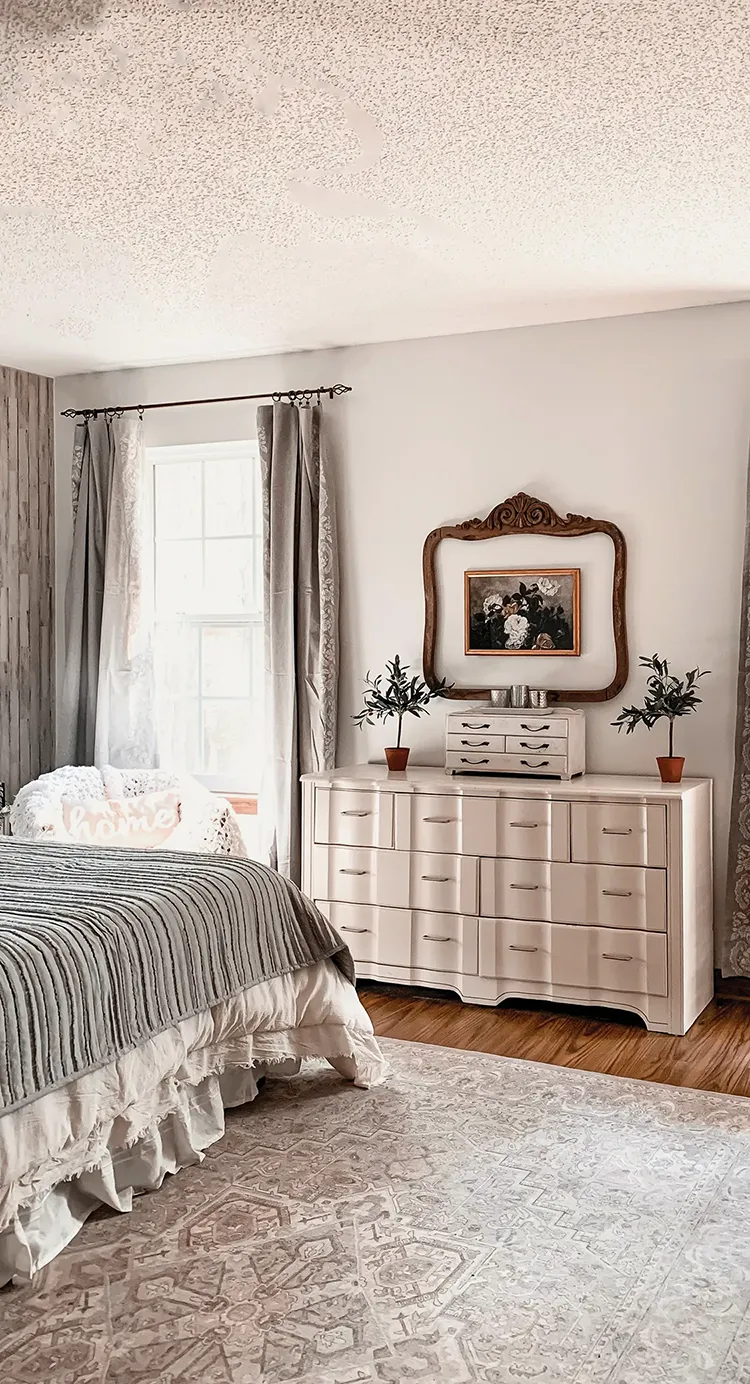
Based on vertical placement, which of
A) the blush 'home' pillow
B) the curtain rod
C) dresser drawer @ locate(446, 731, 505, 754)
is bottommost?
the blush 'home' pillow

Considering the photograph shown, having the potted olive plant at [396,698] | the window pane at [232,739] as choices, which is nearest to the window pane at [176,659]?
the window pane at [232,739]

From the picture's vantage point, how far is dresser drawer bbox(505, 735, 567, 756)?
4492 mm

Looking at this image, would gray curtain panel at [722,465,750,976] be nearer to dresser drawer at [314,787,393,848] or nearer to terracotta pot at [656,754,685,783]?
terracotta pot at [656,754,685,783]

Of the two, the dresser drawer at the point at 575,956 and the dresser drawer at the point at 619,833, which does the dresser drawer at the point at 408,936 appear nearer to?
the dresser drawer at the point at 575,956

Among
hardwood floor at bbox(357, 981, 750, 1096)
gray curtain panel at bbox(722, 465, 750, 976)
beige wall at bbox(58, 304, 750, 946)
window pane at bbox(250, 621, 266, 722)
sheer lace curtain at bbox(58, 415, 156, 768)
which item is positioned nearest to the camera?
hardwood floor at bbox(357, 981, 750, 1096)

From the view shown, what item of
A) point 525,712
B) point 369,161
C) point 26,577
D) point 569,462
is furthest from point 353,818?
point 369,161

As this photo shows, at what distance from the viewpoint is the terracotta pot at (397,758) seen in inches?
192

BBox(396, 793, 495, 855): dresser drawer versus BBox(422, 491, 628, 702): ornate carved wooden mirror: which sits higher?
BBox(422, 491, 628, 702): ornate carved wooden mirror

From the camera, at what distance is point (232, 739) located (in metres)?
5.64

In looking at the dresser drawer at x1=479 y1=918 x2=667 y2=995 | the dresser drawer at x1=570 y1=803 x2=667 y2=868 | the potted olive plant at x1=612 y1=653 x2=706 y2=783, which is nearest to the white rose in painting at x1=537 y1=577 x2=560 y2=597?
the potted olive plant at x1=612 y1=653 x2=706 y2=783

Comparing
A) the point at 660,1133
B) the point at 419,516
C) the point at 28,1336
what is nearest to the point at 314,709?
the point at 419,516

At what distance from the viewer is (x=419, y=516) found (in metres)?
5.16

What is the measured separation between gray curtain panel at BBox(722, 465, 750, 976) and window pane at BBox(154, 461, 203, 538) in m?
2.58

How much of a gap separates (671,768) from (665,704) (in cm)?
26
